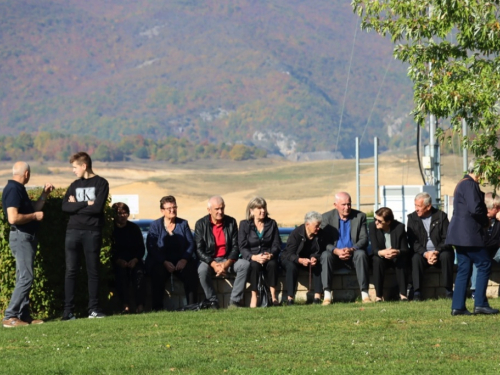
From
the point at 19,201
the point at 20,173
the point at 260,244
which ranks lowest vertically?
the point at 260,244

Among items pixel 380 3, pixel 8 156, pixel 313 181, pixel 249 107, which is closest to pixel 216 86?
pixel 249 107

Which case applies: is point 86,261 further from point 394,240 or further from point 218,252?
point 394,240

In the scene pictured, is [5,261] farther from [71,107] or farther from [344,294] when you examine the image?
[71,107]

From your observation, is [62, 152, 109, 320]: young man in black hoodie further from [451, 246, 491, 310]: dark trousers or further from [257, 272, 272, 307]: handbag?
[451, 246, 491, 310]: dark trousers

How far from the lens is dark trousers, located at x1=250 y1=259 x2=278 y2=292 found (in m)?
11.9

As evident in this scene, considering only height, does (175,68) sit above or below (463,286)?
above

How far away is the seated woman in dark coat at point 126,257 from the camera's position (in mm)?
11805

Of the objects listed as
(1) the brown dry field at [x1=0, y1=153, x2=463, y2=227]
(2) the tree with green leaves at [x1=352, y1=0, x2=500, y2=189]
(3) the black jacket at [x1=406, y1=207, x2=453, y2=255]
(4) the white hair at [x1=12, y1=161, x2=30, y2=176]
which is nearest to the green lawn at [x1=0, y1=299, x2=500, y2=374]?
(3) the black jacket at [x1=406, y1=207, x2=453, y2=255]

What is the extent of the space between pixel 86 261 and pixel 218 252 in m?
1.87

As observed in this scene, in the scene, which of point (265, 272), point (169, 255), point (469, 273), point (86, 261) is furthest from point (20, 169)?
point (469, 273)

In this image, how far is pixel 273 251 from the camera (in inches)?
479

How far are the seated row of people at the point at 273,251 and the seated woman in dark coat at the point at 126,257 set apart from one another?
0.5 inches

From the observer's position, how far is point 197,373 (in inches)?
282

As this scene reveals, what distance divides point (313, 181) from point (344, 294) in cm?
7910
